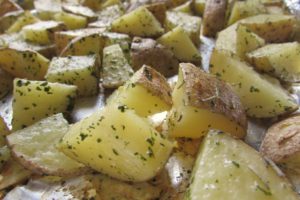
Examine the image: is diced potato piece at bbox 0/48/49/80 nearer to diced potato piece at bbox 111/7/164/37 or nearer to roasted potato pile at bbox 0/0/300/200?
roasted potato pile at bbox 0/0/300/200

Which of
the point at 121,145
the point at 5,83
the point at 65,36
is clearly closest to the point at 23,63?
the point at 5,83

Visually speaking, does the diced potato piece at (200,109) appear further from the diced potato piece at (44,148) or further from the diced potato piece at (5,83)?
the diced potato piece at (5,83)

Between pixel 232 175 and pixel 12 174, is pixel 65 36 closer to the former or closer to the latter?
pixel 12 174

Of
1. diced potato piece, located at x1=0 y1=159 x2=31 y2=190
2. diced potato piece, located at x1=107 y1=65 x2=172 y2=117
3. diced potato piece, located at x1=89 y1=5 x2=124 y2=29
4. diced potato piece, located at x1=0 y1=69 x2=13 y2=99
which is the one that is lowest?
diced potato piece, located at x1=0 y1=159 x2=31 y2=190

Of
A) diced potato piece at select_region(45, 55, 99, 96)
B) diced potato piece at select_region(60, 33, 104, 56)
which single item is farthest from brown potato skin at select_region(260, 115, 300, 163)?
diced potato piece at select_region(60, 33, 104, 56)

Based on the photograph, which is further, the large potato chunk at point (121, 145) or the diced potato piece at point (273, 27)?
the diced potato piece at point (273, 27)

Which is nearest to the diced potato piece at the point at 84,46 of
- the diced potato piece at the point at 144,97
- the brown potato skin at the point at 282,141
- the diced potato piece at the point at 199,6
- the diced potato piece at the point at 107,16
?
the diced potato piece at the point at 107,16

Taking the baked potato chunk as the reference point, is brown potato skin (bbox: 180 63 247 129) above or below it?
above
